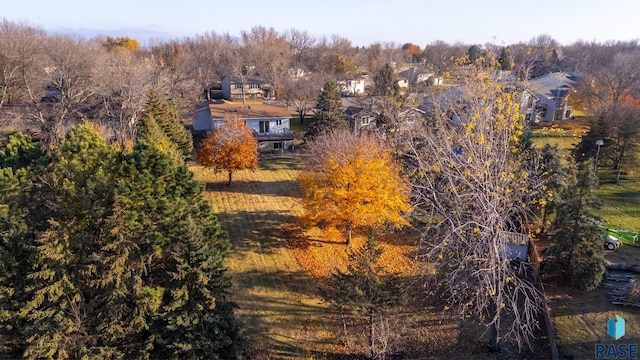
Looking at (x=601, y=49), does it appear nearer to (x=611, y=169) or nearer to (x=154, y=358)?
(x=611, y=169)

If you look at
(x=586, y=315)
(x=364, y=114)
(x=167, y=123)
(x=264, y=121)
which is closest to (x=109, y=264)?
(x=586, y=315)

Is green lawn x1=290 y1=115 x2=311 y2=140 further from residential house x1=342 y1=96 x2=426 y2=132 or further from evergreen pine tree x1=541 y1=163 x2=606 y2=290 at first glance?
evergreen pine tree x1=541 y1=163 x2=606 y2=290

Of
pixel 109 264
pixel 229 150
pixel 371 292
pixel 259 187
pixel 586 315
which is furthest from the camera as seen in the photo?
pixel 259 187

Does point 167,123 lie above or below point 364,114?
below

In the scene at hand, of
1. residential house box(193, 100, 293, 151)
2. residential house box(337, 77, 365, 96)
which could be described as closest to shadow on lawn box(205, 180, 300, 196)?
residential house box(193, 100, 293, 151)

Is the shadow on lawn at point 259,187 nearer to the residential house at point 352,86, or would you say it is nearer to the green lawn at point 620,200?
the green lawn at point 620,200

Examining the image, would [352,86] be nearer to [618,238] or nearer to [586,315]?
[618,238]
